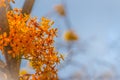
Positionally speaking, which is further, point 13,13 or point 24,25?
point 13,13

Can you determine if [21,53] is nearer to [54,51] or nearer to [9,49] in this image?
[9,49]

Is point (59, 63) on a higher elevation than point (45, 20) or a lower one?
lower

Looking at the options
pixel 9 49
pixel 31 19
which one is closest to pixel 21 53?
pixel 9 49

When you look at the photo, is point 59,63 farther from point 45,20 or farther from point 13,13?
→ point 13,13

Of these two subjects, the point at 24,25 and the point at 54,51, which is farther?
the point at 54,51

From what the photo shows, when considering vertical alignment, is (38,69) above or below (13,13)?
below

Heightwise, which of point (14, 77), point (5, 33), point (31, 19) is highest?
point (31, 19)

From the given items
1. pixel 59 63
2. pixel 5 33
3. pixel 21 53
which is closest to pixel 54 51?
pixel 59 63
